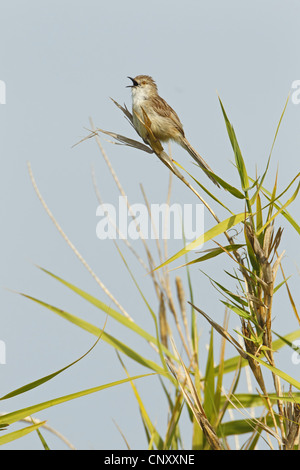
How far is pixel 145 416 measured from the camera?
2.40m

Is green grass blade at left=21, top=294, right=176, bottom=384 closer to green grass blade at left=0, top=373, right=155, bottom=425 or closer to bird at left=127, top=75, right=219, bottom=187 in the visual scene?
green grass blade at left=0, top=373, right=155, bottom=425

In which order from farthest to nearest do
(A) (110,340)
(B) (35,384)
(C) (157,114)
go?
(C) (157,114)
(A) (110,340)
(B) (35,384)

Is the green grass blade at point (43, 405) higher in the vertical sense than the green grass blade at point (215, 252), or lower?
lower

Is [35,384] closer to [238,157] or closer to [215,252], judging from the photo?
[215,252]

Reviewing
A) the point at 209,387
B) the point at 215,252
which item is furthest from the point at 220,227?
the point at 209,387

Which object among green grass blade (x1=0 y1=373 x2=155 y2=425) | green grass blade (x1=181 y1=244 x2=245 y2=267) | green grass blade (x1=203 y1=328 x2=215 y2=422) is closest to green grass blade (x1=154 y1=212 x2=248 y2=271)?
green grass blade (x1=181 y1=244 x2=245 y2=267)

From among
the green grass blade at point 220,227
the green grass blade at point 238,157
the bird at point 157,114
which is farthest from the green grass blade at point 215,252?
the bird at point 157,114

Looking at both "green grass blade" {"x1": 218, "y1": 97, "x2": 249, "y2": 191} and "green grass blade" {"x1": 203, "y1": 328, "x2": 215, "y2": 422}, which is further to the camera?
"green grass blade" {"x1": 203, "y1": 328, "x2": 215, "y2": 422}

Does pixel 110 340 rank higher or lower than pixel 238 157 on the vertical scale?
lower

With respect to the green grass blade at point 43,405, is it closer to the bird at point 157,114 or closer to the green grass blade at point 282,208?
the green grass blade at point 282,208
